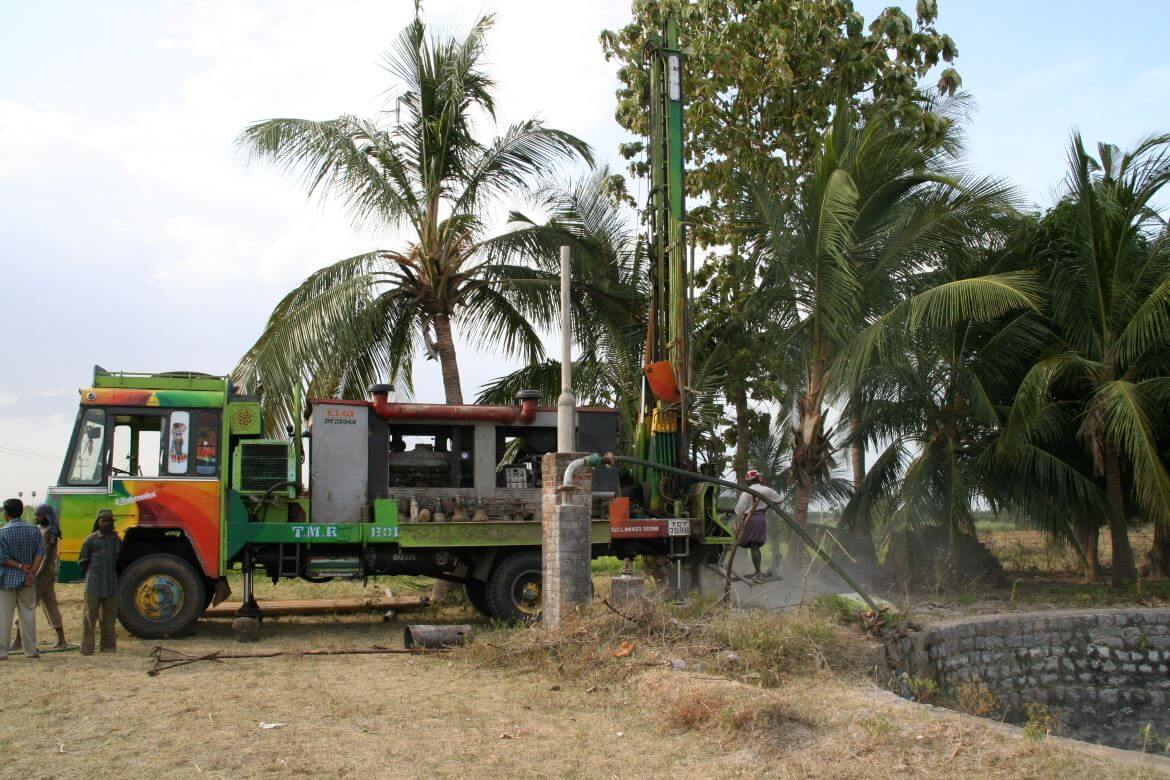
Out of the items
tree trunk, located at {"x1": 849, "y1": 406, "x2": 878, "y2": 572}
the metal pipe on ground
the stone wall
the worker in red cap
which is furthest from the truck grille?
tree trunk, located at {"x1": 849, "y1": 406, "x2": 878, "y2": 572}

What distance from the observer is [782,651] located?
30.4ft

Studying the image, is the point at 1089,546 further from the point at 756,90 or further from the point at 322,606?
the point at 322,606

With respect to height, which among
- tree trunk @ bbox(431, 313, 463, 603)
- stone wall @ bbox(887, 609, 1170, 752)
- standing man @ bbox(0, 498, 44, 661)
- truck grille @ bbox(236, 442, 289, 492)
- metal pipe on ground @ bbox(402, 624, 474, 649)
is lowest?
stone wall @ bbox(887, 609, 1170, 752)

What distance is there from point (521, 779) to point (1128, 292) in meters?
13.5

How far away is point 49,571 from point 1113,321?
15183mm

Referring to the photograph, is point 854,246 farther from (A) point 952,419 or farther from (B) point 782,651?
(B) point 782,651

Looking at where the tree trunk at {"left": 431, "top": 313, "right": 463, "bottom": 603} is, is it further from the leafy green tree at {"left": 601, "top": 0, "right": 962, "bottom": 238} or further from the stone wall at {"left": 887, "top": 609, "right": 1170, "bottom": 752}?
the stone wall at {"left": 887, "top": 609, "right": 1170, "bottom": 752}

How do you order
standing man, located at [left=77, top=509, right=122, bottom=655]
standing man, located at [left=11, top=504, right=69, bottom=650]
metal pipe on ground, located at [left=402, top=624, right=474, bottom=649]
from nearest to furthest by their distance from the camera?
standing man, located at [left=77, top=509, right=122, bottom=655], standing man, located at [left=11, top=504, right=69, bottom=650], metal pipe on ground, located at [left=402, top=624, right=474, bottom=649]

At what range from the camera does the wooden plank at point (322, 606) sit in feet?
45.8

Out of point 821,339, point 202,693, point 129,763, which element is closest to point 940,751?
point 129,763

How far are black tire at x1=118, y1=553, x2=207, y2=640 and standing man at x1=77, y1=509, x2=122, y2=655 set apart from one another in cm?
73

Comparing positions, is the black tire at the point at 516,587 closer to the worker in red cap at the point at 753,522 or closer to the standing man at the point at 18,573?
the worker in red cap at the point at 753,522

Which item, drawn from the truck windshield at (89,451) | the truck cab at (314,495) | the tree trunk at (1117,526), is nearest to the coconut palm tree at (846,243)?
the tree trunk at (1117,526)

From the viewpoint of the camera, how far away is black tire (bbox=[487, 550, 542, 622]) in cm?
1292
